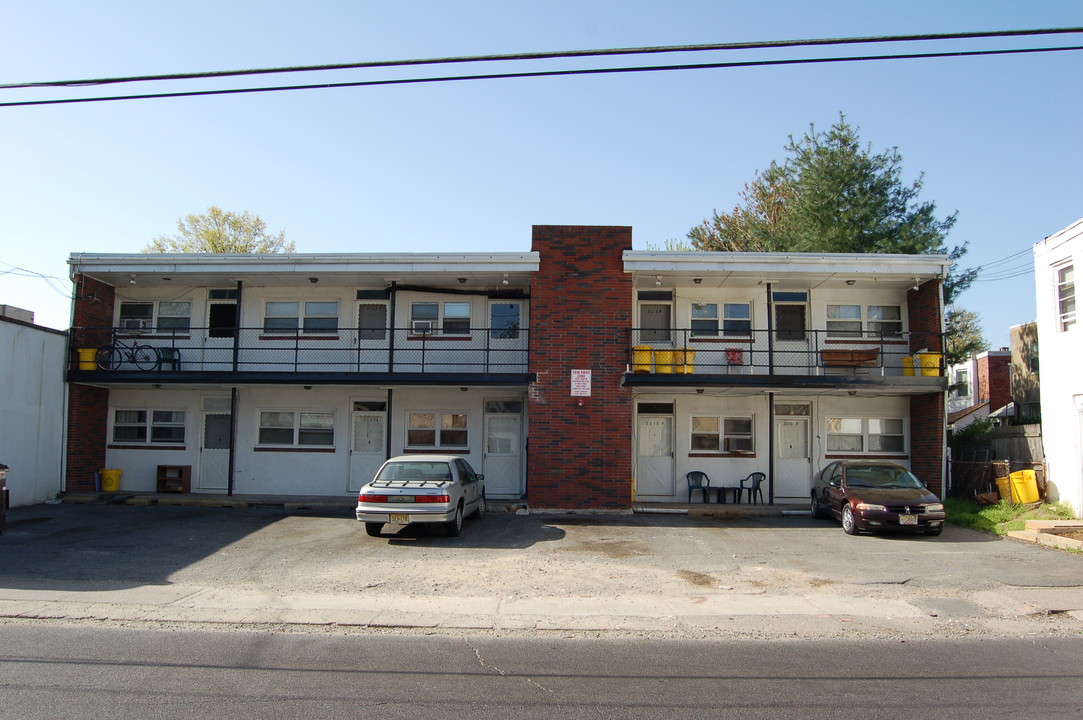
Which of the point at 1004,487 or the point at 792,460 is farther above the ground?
the point at 792,460

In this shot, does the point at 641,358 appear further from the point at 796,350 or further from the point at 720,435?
the point at 796,350

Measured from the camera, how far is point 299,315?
66.2 ft

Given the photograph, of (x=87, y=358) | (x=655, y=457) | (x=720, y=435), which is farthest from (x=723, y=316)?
(x=87, y=358)

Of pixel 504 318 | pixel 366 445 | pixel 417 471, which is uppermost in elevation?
pixel 504 318

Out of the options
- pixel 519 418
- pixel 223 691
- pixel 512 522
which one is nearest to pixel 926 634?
pixel 223 691

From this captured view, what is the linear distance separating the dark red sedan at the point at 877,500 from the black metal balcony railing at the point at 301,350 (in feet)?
26.3

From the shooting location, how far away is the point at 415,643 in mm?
7414

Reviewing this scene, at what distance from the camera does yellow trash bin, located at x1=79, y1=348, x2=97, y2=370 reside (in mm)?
19094

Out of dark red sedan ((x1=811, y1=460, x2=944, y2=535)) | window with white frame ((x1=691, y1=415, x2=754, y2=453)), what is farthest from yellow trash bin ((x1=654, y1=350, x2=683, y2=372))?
dark red sedan ((x1=811, y1=460, x2=944, y2=535))

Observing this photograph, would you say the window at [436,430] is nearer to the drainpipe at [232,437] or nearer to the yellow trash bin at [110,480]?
the drainpipe at [232,437]

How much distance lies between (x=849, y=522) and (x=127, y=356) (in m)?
18.0

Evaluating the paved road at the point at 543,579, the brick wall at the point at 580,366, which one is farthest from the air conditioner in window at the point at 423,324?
the paved road at the point at 543,579

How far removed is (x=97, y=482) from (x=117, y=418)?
1834 mm

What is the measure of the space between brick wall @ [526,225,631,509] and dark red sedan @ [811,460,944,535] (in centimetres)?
455
